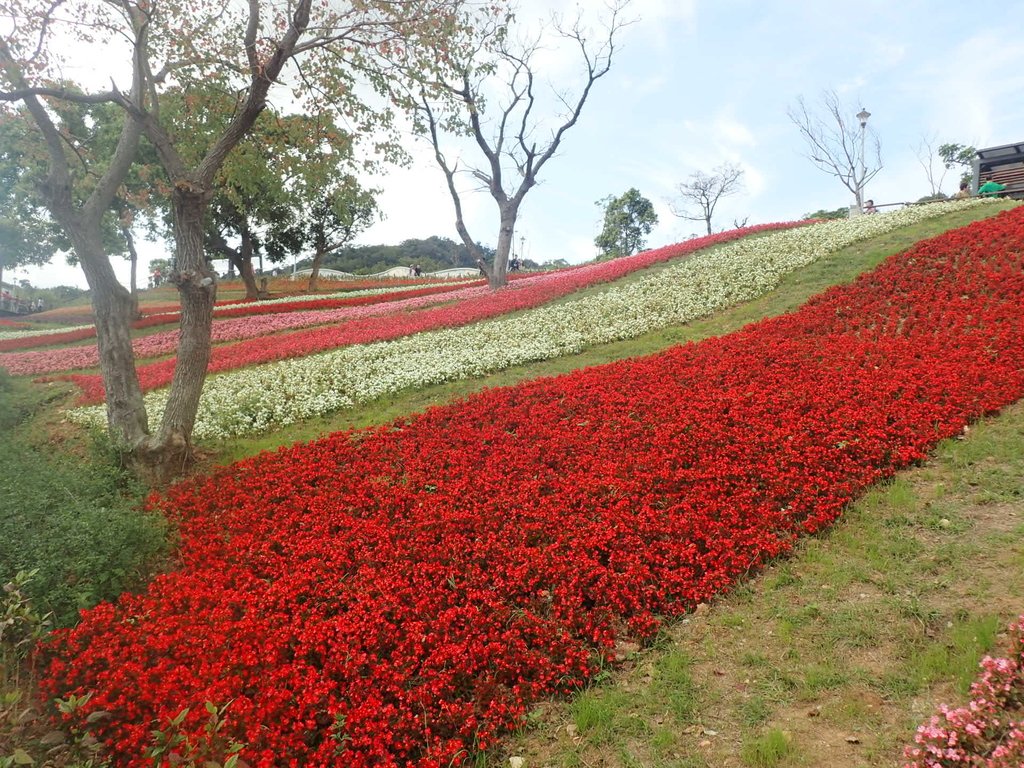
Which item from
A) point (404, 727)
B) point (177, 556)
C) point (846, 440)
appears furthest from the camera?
point (846, 440)

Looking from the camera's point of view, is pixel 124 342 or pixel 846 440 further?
pixel 124 342

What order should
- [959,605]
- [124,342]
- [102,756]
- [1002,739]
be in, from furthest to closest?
[124,342] < [959,605] < [102,756] < [1002,739]

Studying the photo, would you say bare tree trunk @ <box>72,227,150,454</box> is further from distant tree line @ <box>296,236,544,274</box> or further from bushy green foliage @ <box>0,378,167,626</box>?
distant tree line @ <box>296,236,544,274</box>

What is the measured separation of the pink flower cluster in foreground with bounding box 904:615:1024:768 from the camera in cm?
291

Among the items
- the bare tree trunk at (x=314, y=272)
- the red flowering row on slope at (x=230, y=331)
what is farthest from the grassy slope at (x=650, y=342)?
the bare tree trunk at (x=314, y=272)

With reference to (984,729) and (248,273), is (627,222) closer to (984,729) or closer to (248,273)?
(248,273)

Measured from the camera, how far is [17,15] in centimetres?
848

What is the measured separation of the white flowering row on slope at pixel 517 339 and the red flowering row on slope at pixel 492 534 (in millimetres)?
2585

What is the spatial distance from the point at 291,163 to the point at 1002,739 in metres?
11.3

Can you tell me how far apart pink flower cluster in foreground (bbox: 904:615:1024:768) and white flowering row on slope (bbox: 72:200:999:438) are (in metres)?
9.67

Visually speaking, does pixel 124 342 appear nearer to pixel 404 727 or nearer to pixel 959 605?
pixel 404 727

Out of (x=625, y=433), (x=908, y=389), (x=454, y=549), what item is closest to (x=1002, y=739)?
(x=454, y=549)

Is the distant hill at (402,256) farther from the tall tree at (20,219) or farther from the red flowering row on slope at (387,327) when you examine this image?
the red flowering row on slope at (387,327)

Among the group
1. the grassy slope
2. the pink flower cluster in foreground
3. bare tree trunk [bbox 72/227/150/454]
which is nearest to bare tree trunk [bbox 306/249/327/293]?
the grassy slope
